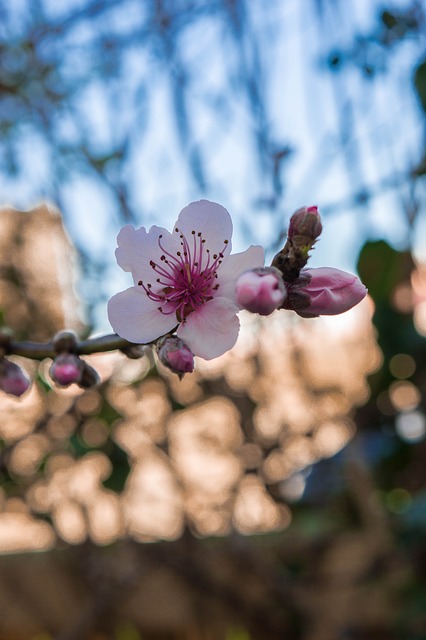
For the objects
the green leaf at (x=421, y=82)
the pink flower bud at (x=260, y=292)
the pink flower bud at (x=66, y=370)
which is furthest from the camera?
the green leaf at (x=421, y=82)

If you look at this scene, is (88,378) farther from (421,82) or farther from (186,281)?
(421,82)

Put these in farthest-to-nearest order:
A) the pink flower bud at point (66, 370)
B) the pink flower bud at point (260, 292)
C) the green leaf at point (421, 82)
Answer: the green leaf at point (421, 82), the pink flower bud at point (66, 370), the pink flower bud at point (260, 292)

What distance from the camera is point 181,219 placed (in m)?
0.57

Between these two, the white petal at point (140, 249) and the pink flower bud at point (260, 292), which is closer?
the pink flower bud at point (260, 292)

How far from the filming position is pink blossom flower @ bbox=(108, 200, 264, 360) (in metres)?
0.53

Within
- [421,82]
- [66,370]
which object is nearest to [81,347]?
[66,370]

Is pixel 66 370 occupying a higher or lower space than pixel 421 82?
lower

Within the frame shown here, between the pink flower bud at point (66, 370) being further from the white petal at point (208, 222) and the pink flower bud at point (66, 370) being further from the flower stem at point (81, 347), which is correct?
the white petal at point (208, 222)

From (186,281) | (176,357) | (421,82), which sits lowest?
(176,357)

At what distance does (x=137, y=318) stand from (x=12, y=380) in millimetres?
150

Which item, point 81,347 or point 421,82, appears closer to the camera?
point 81,347

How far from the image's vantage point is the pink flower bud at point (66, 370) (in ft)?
1.79

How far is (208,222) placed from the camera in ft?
1.86

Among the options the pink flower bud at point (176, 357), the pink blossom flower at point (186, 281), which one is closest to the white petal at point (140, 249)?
the pink blossom flower at point (186, 281)
